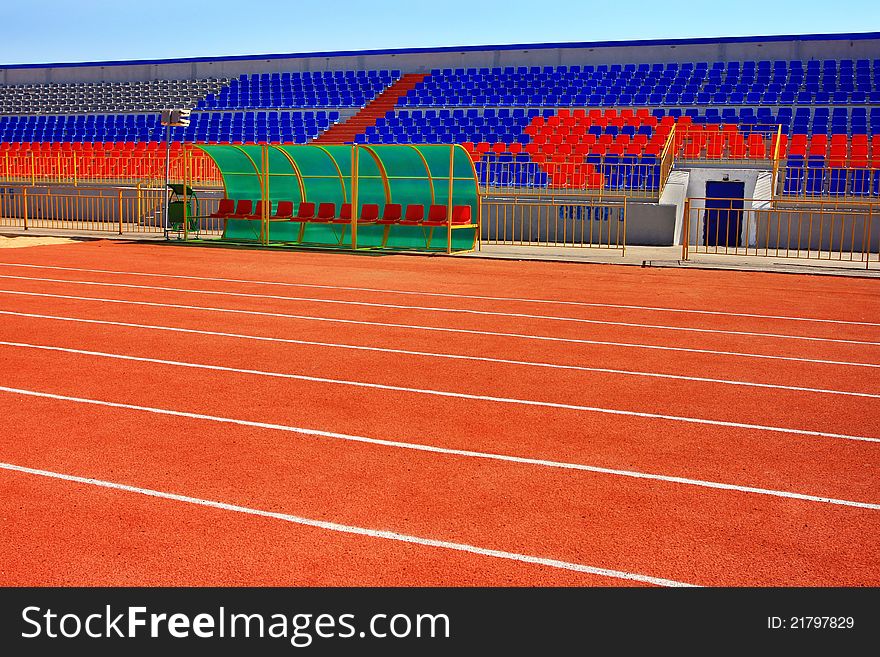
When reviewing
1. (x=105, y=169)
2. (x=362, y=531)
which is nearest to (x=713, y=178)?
(x=105, y=169)

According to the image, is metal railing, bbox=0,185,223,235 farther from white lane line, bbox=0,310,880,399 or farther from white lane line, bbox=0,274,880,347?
white lane line, bbox=0,310,880,399

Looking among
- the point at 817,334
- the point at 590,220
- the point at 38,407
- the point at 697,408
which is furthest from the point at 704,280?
the point at 38,407

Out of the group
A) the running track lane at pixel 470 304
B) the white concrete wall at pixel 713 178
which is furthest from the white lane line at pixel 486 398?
the white concrete wall at pixel 713 178

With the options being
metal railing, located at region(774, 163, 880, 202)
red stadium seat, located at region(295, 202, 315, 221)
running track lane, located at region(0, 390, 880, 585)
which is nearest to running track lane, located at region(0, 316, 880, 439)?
running track lane, located at region(0, 390, 880, 585)

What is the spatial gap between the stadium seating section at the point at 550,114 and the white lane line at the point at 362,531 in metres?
20.9

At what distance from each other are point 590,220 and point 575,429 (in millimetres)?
18426

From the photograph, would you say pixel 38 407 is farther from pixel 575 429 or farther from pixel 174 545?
pixel 575 429

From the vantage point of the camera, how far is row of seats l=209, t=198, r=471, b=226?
21609 mm

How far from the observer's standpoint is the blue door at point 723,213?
24656 millimetres

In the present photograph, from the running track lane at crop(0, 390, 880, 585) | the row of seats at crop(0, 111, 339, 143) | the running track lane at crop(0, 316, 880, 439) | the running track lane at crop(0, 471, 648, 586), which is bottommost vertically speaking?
the running track lane at crop(0, 471, 648, 586)

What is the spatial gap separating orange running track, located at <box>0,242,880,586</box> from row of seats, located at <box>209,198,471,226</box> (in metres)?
9.26

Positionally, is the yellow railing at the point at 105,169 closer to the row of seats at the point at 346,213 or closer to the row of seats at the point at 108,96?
the row of seats at the point at 346,213

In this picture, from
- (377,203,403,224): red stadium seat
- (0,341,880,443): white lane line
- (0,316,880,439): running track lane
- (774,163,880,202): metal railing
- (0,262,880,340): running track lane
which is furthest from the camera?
(774,163,880,202): metal railing

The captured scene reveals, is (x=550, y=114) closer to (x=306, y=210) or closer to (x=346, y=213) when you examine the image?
(x=346, y=213)
